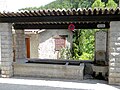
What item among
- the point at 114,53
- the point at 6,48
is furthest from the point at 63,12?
the point at 6,48

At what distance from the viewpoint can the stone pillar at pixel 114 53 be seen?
918 cm

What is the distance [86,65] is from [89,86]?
2.86 metres

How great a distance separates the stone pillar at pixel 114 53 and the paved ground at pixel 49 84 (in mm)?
488

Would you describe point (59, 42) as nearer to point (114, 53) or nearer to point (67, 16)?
point (67, 16)

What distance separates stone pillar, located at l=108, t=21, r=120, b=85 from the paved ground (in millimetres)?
488

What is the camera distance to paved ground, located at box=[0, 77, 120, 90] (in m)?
8.79

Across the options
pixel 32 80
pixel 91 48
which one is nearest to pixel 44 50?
pixel 91 48

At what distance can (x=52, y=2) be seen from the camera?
44469mm

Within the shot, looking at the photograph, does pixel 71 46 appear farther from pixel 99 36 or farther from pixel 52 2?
pixel 52 2

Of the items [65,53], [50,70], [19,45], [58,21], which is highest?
[58,21]

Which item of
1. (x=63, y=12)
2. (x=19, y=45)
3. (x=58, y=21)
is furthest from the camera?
(x=19, y=45)

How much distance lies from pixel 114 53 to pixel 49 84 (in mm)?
3281

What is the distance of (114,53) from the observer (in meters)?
9.26

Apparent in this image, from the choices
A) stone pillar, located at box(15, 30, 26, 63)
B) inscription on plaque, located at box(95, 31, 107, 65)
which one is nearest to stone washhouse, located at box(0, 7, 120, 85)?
inscription on plaque, located at box(95, 31, 107, 65)
